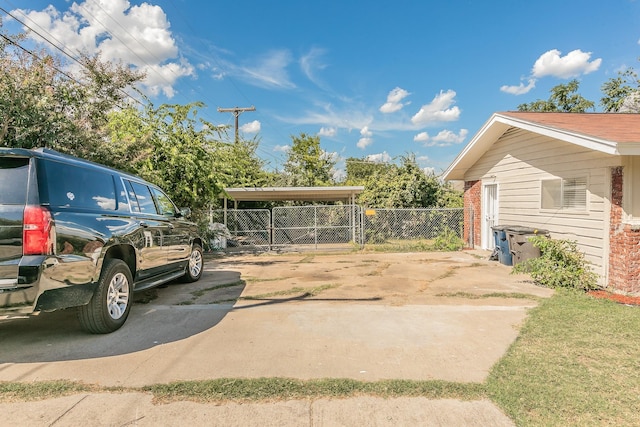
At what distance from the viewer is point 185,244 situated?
6.89 metres

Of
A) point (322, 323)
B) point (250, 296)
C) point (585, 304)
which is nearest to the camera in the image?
point (322, 323)

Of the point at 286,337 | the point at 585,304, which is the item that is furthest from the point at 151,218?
the point at 585,304

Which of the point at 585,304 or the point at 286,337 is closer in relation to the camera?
the point at 286,337

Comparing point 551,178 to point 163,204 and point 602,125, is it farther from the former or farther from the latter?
point 163,204

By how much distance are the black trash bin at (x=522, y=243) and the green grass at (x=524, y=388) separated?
506cm

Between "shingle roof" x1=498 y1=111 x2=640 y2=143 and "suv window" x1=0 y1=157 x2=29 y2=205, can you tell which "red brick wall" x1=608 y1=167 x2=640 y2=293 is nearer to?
"shingle roof" x1=498 y1=111 x2=640 y2=143

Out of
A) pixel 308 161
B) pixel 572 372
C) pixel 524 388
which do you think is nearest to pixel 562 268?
pixel 572 372

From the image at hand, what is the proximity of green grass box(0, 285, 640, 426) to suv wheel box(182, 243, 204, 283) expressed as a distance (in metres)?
→ 4.27

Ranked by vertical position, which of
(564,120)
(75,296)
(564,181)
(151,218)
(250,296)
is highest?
(564,120)

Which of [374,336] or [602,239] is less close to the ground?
[602,239]

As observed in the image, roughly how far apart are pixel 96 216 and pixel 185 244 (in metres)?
2.76

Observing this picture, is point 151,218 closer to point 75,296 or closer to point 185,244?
point 185,244

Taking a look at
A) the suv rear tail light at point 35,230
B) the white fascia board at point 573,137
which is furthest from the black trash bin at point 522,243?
the suv rear tail light at point 35,230

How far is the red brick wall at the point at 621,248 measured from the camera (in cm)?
646
